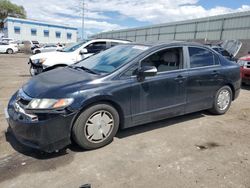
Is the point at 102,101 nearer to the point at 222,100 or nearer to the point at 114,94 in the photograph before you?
the point at 114,94

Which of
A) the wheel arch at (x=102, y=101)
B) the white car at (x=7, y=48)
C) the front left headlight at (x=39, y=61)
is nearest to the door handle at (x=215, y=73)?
the wheel arch at (x=102, y=101)

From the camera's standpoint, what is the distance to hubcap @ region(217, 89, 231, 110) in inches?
210

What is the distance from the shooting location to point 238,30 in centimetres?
2391

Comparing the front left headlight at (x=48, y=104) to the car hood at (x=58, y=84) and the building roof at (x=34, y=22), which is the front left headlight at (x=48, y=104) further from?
the building roof at (x=34, y=22)

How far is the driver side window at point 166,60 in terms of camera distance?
421cm

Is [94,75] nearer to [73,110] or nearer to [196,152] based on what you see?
[73,110]

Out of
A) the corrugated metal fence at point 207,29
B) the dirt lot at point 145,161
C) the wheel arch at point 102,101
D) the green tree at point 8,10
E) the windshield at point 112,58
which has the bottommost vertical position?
the dirt lot at point 145,161

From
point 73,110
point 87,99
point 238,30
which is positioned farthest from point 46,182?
point 238,30

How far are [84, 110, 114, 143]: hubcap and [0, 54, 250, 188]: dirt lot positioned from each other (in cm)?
20

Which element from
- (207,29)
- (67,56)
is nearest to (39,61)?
(67,56)

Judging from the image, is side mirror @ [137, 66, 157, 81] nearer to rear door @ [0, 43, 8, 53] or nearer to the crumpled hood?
the crumpled hood

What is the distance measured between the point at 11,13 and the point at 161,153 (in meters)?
70.6

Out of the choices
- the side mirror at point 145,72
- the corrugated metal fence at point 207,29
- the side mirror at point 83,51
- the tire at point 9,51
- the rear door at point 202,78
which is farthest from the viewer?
the tire at point 9,51

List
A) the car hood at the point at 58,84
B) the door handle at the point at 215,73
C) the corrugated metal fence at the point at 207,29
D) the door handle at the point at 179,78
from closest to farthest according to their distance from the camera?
the car hood at the point at 58,84 < the door handle at the point at 179,78 < the door handle at the point at 215,73 < the corrugated metal fence at the point at 207,29
